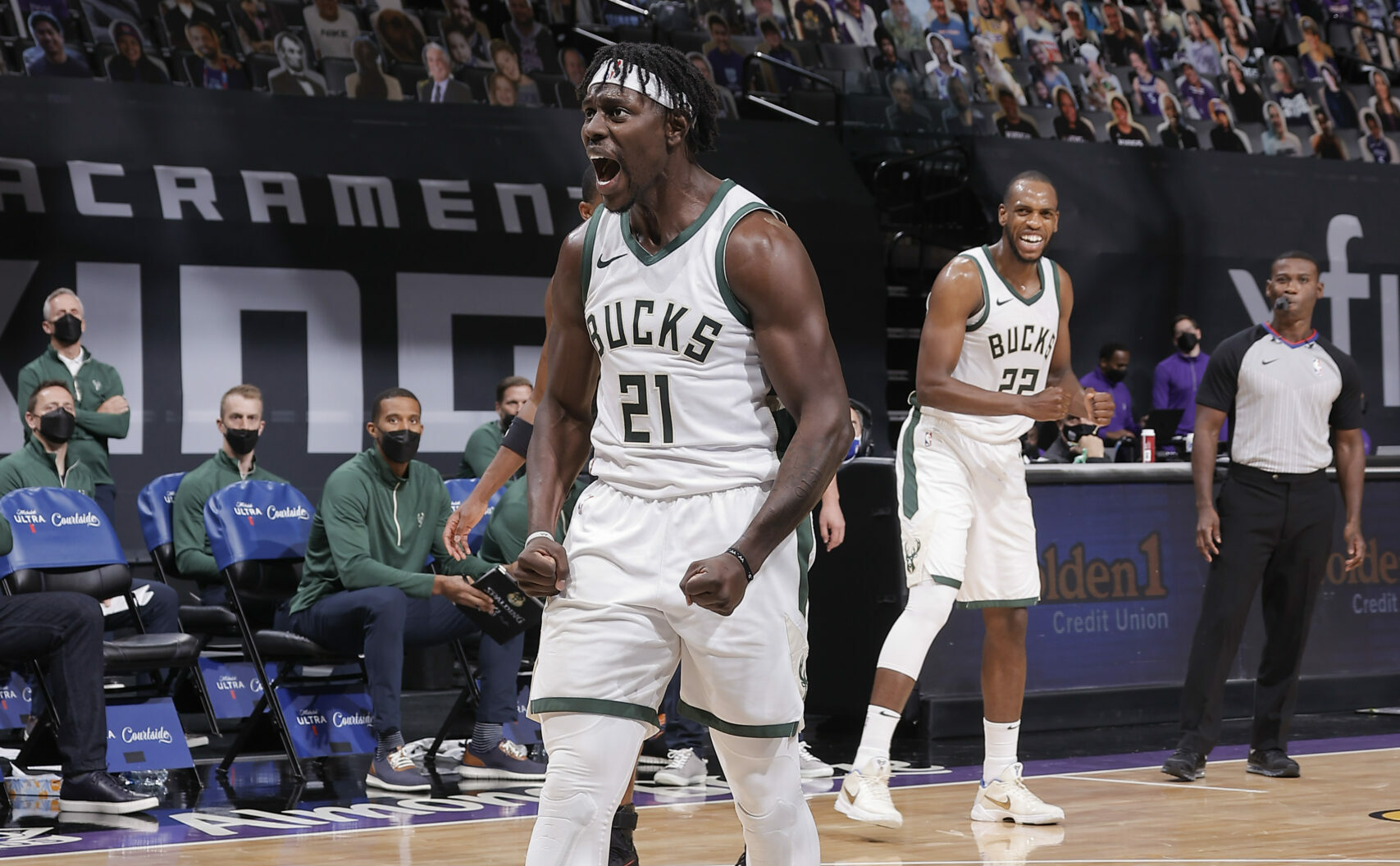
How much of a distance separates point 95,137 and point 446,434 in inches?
106

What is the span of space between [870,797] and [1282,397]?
7.97ft

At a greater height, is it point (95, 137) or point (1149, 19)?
point (1149, 19)

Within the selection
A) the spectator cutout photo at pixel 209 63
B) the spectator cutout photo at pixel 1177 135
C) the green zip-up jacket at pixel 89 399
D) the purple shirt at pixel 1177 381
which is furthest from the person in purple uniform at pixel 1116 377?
the green zip-up jacket at pixel 89 399

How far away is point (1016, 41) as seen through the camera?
13938mm

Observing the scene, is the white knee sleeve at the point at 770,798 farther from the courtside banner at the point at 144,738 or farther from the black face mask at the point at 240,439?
the black face mask at the point at 240,439

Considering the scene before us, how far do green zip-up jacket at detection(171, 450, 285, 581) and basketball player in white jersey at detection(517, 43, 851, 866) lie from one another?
15.7 feet

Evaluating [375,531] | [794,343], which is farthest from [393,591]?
[794,343]

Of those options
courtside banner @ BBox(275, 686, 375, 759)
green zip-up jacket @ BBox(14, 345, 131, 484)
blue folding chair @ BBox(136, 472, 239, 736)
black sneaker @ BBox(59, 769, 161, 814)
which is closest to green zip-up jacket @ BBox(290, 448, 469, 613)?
courtside banner @ BBox(275, 686, 375, 759)

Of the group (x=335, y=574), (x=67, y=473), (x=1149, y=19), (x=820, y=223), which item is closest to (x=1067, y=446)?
(x=820, y=223)

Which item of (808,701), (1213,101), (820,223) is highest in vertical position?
(1213,101)

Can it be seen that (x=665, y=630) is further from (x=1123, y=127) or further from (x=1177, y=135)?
(x=1177, y=135)

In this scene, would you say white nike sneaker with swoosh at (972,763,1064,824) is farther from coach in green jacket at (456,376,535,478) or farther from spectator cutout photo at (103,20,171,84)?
spectator cutout photo at (103,20,171,84)

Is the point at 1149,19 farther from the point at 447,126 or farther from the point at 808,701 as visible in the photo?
the point at 808,701

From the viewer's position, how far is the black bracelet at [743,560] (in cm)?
258
